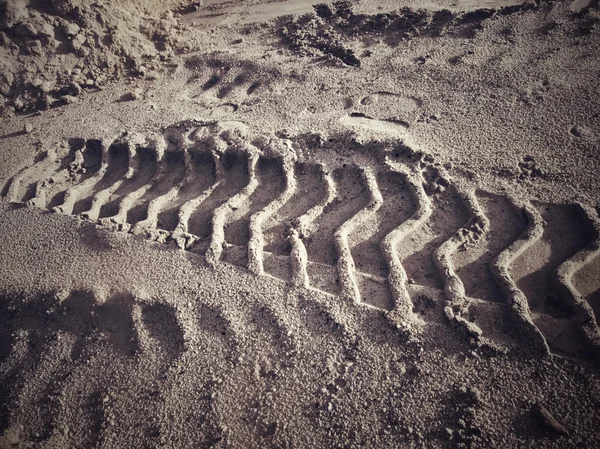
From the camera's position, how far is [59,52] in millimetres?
4910

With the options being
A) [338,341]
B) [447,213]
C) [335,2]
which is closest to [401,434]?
[338,341]

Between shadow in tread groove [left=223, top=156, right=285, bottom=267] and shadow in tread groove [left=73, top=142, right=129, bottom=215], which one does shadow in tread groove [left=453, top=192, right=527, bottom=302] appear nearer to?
shadow in tread groove [left=223, top=156, right=285, bottom=267]

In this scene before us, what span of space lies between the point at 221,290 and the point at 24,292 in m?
1.78

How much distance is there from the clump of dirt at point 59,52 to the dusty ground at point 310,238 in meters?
0.03

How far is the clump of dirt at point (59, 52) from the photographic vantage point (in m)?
4.77

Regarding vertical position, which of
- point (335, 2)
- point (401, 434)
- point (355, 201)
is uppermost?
point (335, 2)

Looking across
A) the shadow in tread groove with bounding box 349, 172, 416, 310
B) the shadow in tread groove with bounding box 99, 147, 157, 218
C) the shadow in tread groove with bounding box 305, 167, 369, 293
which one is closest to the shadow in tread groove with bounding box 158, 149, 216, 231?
the shadow in tread groove with bounding box 99, 147, 157, 218

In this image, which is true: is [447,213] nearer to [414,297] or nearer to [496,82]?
[414,297]

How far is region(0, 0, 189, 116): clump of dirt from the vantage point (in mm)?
4766

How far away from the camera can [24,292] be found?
2850mm

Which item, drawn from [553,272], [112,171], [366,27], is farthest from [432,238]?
[366,27]

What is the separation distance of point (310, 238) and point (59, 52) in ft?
16.1

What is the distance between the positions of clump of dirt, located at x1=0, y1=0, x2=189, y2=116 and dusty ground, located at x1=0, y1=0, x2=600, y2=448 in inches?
1.3

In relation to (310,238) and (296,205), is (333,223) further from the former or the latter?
(296,205)
